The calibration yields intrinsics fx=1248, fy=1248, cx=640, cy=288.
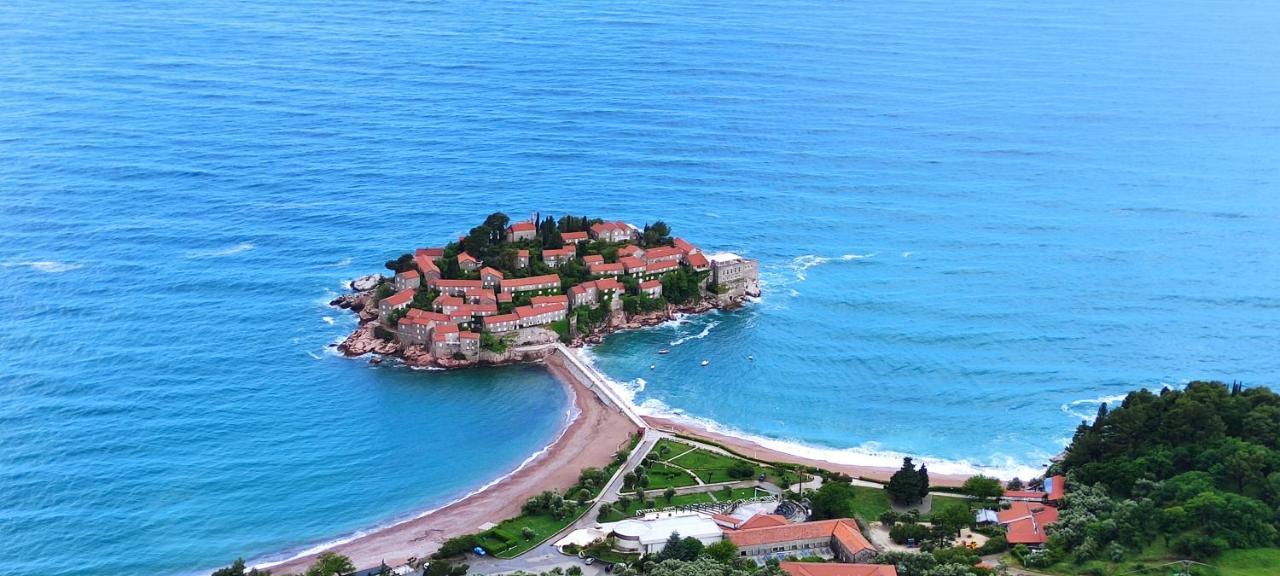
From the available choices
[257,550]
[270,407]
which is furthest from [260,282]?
[257,550]

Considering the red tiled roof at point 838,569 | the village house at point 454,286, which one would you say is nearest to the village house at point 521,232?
the village house at point 454,286

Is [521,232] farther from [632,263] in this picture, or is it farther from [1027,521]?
[1027,521]

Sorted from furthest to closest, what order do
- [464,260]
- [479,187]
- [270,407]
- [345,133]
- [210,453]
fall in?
[345,133]
[479,187]
[464,260]
[270,407]
[210,453]

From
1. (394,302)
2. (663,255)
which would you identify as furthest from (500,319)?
(663,255)

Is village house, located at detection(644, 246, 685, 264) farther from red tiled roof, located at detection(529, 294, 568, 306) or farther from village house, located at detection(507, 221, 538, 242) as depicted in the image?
village house, located at detection(507, 221, 538, 242)

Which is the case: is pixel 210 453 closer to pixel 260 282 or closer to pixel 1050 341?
pixel 260 282

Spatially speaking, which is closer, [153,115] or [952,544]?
[952,544]
